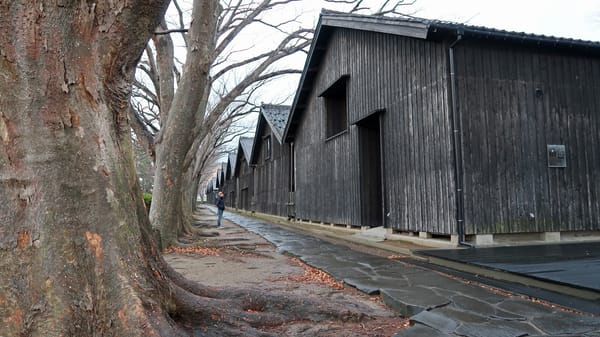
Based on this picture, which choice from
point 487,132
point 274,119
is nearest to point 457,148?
point 487,132

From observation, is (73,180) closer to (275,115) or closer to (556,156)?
(556,156)

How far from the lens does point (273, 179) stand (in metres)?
22.7

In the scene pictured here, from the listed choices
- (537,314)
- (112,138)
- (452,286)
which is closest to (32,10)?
(112,138)

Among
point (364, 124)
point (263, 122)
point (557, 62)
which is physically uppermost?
point (263, 122)

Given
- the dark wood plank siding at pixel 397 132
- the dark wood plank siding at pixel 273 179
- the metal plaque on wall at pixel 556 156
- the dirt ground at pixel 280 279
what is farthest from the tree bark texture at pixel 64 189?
the dark wood plank siding at pixel 273 179

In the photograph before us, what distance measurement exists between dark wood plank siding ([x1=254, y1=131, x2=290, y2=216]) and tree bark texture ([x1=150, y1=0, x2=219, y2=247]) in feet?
37.4

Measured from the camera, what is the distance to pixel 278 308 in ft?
11.5

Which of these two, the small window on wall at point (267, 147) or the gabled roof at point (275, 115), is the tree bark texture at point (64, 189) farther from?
the small window on wall at point (267, 147)

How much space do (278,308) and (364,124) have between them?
8.51 m

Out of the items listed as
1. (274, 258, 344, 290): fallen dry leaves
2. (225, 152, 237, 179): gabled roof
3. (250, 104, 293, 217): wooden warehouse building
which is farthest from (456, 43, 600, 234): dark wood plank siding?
(225, 152, 237, 179): gabled roof

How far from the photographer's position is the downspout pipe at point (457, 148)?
23.8 ft

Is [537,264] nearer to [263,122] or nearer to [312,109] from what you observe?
[312,109]

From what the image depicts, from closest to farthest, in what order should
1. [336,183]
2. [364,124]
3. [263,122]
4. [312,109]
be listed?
[364,124], [336,183], [312,109], [263,122]

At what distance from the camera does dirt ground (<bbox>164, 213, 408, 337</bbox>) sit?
327 centimetres
